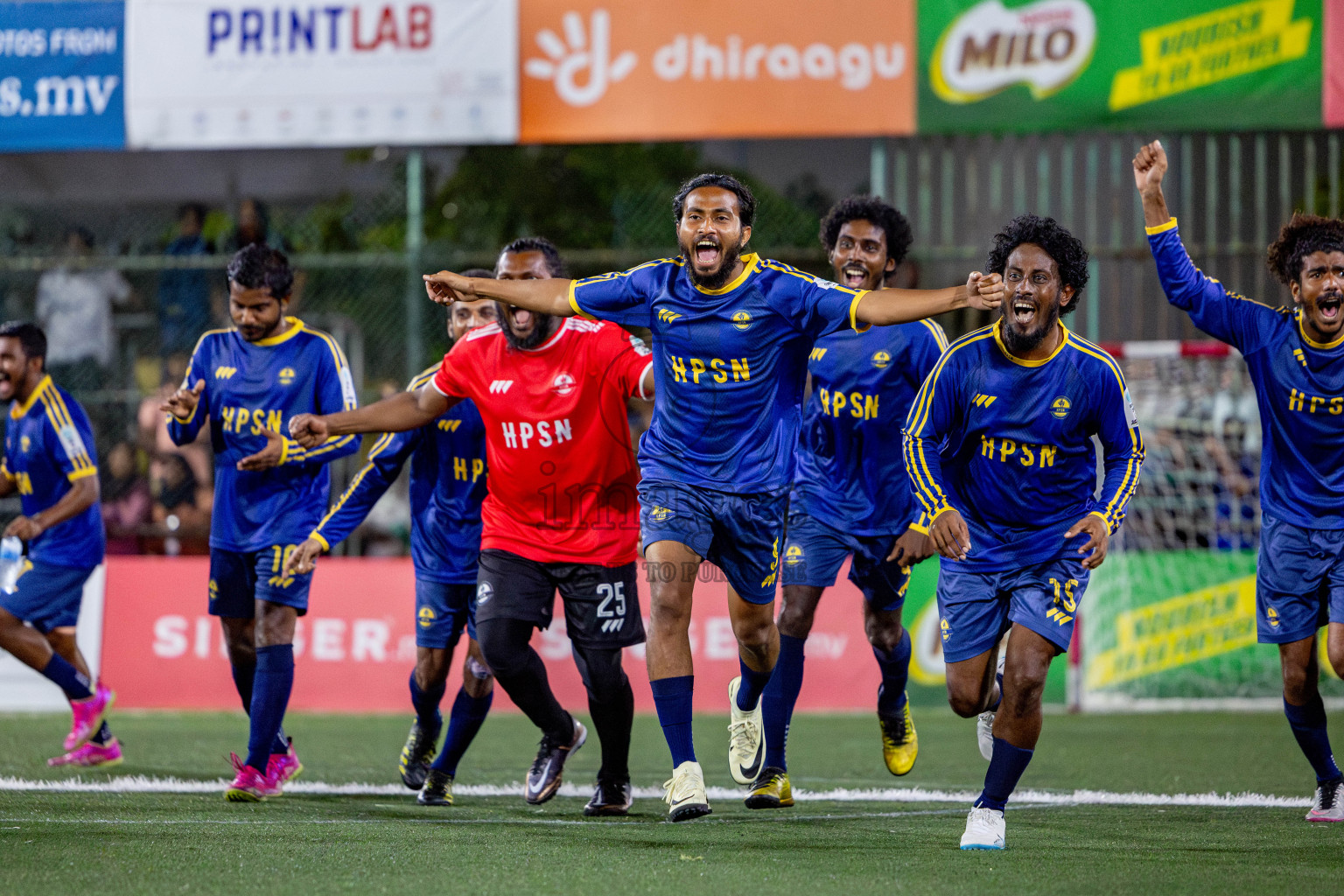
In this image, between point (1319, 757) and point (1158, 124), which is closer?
point (1319, 757)

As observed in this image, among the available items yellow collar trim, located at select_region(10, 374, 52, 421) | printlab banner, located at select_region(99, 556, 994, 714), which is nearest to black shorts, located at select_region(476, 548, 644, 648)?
yellow collar trim, located at select_region(10, 374, 52, 421)

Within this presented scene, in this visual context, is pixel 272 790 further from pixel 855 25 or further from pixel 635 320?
pixel 855 25

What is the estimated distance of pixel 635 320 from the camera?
6062mm

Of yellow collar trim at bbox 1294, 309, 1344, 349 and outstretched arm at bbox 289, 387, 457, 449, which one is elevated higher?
yellow collar trim at bbox 1294, 309, 1344, 349

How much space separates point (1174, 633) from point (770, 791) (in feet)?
21.2

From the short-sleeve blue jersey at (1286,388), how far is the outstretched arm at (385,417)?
3.07 metres

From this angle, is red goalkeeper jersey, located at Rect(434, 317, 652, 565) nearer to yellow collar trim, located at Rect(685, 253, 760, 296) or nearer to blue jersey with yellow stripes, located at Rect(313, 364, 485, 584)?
yellow collar trim, located at Rect(685, 253, 760, 296)

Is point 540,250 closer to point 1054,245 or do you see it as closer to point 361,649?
point 1054,245

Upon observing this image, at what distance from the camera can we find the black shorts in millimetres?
6191

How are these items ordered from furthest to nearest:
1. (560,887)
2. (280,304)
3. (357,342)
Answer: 1. (357,342)
2. (280,304)
3. (560,887)

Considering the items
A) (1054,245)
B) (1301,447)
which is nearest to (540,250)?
(1054,245)

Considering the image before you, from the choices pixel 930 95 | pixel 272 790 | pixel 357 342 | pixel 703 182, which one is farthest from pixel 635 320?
pixel 357 342

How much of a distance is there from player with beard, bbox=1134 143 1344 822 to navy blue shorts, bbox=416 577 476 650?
11.2 feet

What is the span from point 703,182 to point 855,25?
23.9 ft
